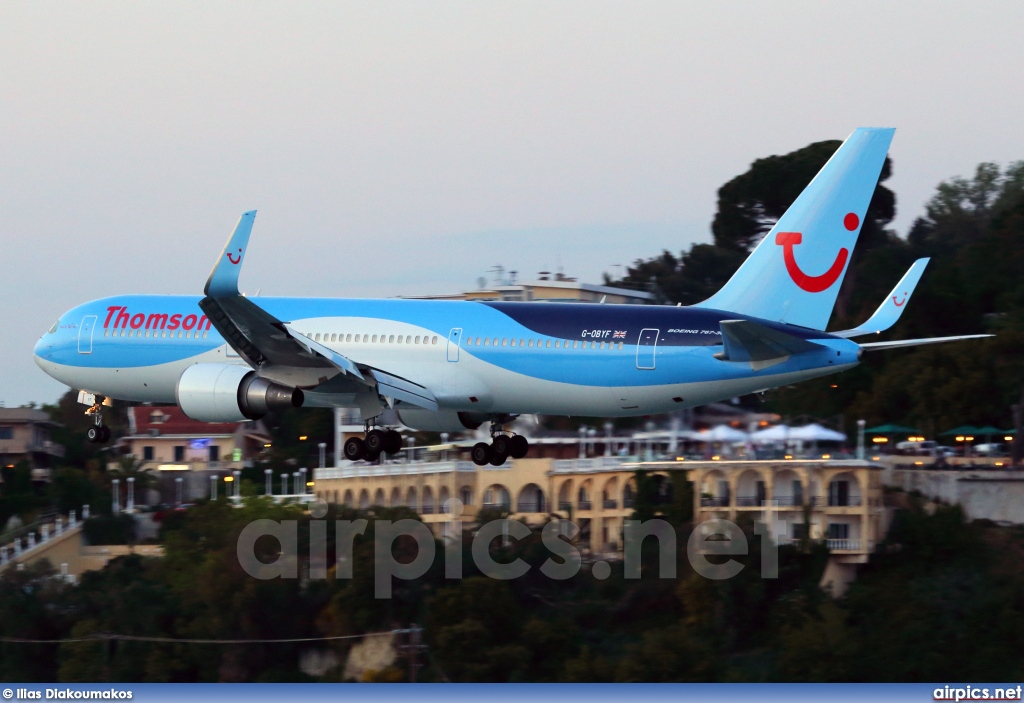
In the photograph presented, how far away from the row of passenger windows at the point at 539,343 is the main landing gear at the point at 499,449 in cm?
398

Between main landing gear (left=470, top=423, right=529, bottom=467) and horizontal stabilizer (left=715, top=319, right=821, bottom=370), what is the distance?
786 centimetres

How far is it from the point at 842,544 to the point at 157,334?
4134cm

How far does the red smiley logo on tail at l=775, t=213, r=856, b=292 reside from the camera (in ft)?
132

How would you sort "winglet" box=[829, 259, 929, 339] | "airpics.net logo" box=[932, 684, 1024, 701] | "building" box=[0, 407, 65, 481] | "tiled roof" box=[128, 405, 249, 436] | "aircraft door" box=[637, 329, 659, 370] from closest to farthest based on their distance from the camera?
"airpics.net logo" box=[932, 684, 1024, 701]
"winglet" box=[829, 259, 929, 339]
"aircraft door" box=[637, 329, 659, 370]
"building" box=[0, 407, 65, 481]
"tiled roof" box=[128, 405, 249, 436]

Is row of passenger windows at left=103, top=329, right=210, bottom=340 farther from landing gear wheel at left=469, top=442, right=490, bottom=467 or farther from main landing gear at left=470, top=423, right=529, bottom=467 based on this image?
main landing gear at left=470, top=423, right=529, bottom=467

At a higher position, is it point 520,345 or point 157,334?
point 157,334

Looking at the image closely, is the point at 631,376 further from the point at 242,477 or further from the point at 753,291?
the point at 242,477

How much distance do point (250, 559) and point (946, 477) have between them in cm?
3424

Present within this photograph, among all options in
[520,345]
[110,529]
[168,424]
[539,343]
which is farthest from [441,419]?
[168,424]

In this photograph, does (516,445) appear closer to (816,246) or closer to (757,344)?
(757,344)

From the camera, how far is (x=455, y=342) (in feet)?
137

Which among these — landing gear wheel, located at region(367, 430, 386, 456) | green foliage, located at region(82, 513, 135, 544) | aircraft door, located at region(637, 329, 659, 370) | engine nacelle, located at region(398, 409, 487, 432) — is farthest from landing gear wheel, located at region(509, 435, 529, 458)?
green foliage, located at region(82, 513, 135, 544)

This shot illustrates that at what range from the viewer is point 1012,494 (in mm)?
75125
